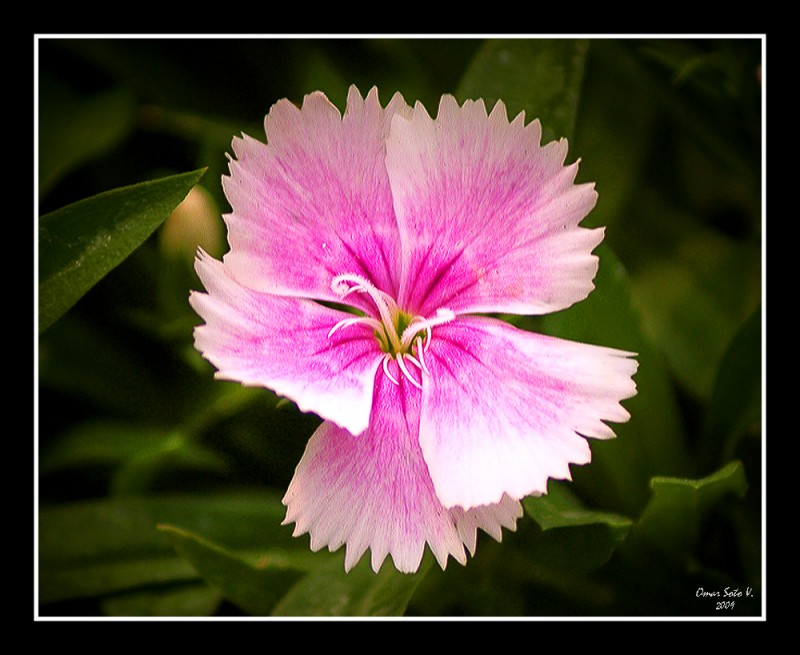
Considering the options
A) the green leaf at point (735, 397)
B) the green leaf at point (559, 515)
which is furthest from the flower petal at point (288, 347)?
the green leaf at point (735, 397)

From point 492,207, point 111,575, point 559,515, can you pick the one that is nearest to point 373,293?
point 492,207

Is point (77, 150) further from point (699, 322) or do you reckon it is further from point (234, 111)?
point (699, 322)

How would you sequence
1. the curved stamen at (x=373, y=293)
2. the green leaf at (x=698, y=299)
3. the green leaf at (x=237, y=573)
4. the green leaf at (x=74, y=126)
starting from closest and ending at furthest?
the curved stamen at (x=373, y=293), the green leaf at (x=237, y=573), the green leaf at (x=74, y=126), the green leaf at (x=698, y=299)

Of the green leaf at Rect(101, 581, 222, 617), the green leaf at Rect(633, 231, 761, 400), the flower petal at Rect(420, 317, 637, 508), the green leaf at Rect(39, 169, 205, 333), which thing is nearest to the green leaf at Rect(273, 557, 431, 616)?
the green leaf at Rect(101, 581, 222, 617)

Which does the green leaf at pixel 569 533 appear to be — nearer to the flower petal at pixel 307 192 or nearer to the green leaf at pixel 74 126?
the flower petal at pixel 307 192

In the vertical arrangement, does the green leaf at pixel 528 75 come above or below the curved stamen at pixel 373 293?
above

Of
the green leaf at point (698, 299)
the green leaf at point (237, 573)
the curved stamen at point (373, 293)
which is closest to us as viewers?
the curved stamen at point (373, 293)

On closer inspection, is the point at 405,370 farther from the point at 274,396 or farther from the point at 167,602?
the point at 167,602
